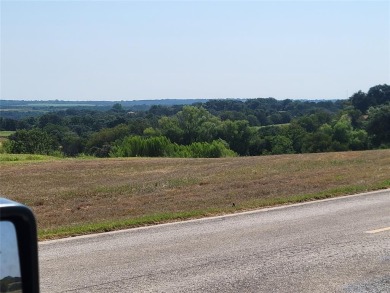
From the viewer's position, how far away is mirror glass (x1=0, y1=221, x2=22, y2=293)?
226 cm

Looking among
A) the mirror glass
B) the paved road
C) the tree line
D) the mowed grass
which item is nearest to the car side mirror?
the mirror glass

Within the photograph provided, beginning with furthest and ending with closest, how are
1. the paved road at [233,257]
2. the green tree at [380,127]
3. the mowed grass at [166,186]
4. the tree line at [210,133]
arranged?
the green tree at [380,127], the tree line at [210,133], the mowed grass at [166,186], the paved road at [233,257]

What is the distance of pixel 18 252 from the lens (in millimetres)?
2277

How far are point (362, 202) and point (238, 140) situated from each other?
7605 centimetres

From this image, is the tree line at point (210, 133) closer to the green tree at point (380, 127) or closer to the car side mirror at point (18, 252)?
the green tree at point (380, 127)

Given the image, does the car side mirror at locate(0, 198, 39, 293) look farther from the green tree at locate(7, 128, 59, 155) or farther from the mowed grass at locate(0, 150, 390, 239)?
the green tree at locate(7, 128, 59, 155)

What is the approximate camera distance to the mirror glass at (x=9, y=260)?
2264mm

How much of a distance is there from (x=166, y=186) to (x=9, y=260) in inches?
611

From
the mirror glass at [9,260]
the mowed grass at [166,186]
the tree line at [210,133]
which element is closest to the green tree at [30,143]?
the tree line at [210,133]

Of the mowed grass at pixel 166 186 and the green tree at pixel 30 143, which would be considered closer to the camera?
the mowed grass at pixel 166 186

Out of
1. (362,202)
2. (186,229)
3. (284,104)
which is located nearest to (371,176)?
→ (362,202)

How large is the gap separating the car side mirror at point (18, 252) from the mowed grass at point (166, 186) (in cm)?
807

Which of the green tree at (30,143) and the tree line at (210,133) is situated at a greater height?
the green tree at (30,143)

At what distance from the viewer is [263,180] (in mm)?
18000
